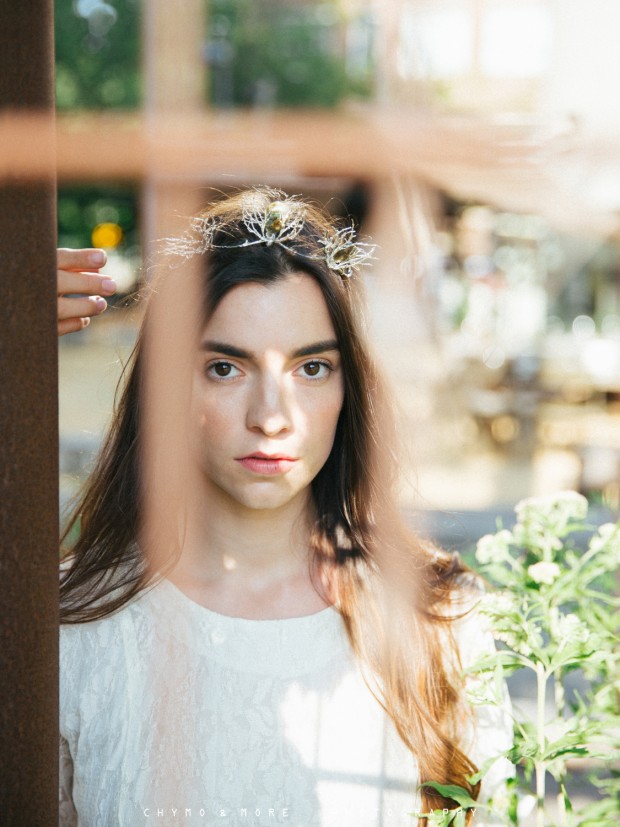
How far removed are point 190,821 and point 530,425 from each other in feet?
22.1

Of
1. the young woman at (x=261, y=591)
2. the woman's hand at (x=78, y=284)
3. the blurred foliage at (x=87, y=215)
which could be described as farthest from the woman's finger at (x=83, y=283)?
the blurred foliage at (x=87, y=215)

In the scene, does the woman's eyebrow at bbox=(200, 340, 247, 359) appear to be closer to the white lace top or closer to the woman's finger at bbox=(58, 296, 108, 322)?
the woman's finger at bbox=(58, 296, 108, 322)

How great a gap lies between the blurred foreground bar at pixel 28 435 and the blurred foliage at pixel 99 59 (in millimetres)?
13595

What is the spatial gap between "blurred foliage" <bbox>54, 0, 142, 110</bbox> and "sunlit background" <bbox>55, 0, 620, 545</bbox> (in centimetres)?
3

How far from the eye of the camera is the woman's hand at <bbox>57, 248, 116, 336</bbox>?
43.7 inches

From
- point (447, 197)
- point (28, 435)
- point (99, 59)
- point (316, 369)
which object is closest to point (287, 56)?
point (99, 59)

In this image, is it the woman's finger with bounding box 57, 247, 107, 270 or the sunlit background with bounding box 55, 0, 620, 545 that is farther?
the sunlit background with bounding box 55, 0, 620, 545

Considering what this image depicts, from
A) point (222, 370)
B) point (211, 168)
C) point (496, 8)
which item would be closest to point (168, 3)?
point (211, 168)

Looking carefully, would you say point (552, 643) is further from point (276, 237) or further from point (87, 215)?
point (87, 215)

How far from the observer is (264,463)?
117cm

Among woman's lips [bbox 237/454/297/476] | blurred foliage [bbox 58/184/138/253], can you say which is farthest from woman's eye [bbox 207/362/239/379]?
blurred foliage [bbox 58/184/138/253]

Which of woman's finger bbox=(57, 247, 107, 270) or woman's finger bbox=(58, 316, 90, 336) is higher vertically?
woman's finger bbox=(57, 247, 107, 270)

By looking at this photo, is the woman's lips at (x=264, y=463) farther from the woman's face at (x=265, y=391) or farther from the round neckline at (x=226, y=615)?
the round neckline at (x=226, y=615)

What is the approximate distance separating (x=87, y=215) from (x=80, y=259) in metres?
16.2
